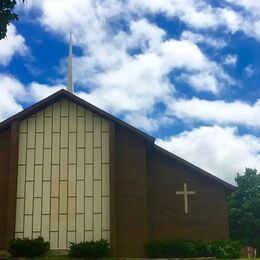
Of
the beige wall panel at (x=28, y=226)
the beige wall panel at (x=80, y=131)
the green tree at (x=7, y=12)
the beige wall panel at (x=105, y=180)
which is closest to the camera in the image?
the green tree at (x=7, y=12)

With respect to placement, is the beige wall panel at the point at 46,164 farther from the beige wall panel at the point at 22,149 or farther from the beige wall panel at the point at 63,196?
the beige wall panel at the point at 22,149

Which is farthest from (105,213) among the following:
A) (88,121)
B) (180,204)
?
(88,121)

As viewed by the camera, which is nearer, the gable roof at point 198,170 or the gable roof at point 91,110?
the gable roof at point 91,110

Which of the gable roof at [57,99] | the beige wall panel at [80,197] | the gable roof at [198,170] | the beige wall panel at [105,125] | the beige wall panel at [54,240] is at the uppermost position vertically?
the gable roof at [57,99]

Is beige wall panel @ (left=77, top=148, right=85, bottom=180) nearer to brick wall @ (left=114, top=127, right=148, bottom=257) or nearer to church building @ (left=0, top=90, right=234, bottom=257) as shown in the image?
church building @ (left=0, top=90, right=234, bottom=257)

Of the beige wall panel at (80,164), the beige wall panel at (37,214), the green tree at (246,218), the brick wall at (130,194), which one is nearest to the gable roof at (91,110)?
the brick wall at (130,194)

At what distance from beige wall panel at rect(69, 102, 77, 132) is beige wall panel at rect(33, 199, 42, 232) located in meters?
4.17

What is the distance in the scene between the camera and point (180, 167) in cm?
3036

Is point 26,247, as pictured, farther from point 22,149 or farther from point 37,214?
point 22,149

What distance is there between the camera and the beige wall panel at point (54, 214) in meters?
28.3

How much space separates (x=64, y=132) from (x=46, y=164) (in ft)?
6.37

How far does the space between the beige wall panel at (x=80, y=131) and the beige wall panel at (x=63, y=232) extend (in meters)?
3.90

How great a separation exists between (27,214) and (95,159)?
14.7 feet

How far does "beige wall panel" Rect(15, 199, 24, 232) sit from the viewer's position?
93.0ft
